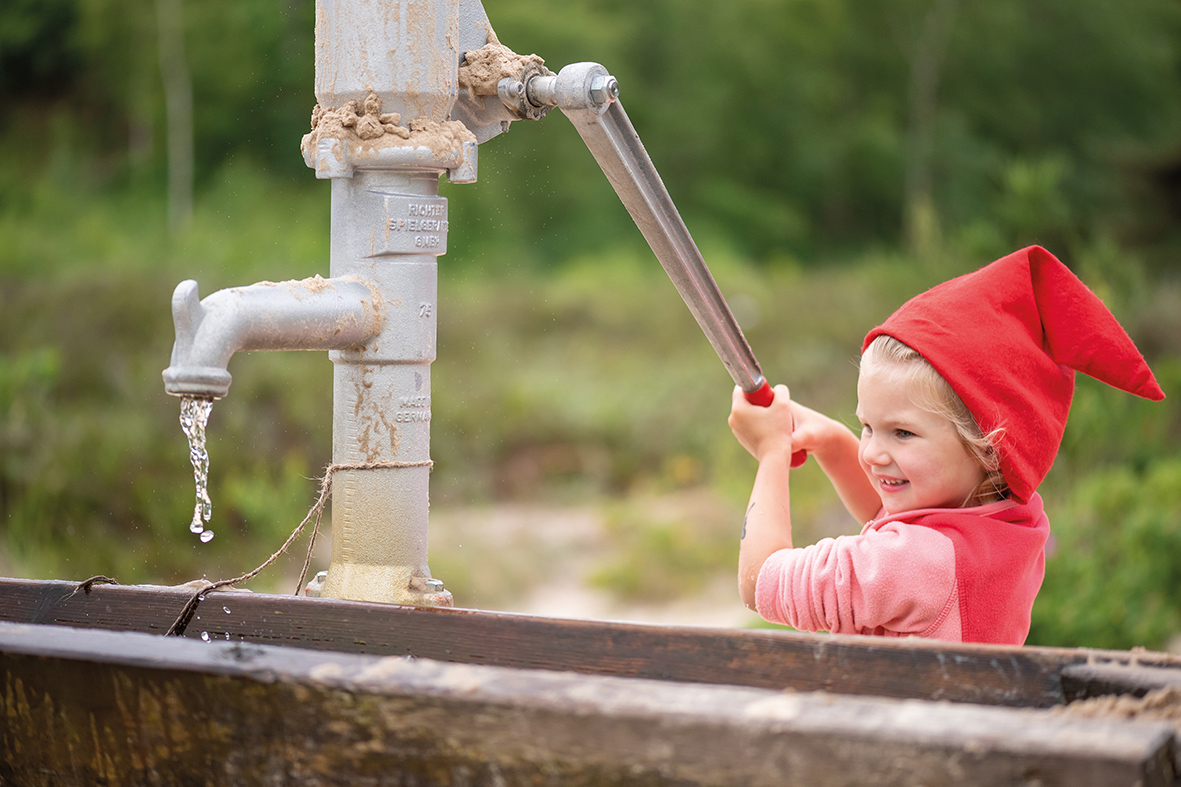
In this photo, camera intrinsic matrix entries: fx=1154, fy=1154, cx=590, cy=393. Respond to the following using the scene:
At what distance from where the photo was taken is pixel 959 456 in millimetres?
1157

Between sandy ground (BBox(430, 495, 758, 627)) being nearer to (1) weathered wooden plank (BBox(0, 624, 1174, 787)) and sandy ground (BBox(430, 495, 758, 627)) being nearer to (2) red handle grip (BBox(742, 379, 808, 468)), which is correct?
(2) red handle grip (BBox(742, 379, 808, 468))

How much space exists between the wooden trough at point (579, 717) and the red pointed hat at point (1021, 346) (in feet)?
0.99

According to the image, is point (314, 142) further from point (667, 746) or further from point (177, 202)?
point (177, 202)

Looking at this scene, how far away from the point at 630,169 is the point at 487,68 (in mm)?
212

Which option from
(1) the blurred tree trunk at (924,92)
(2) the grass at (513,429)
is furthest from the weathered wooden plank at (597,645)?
(1) the blurred tree trunk at (924,92)

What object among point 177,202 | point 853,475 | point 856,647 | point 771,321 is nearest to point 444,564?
point 853,475

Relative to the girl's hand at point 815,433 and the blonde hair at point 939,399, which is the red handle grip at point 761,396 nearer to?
the girl's hand at point 815,433

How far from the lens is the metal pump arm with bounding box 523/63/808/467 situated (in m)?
1.17

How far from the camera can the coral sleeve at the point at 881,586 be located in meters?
1.08

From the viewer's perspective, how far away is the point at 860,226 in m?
18.0

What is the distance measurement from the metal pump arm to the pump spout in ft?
0.92

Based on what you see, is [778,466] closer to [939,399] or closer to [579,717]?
[939,399]

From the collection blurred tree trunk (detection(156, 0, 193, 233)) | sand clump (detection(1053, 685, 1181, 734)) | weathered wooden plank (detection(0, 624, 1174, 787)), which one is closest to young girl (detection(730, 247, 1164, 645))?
sand clump (detection(1053, 685, 1181, 734))

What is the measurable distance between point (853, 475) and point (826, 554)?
0.31 metres
